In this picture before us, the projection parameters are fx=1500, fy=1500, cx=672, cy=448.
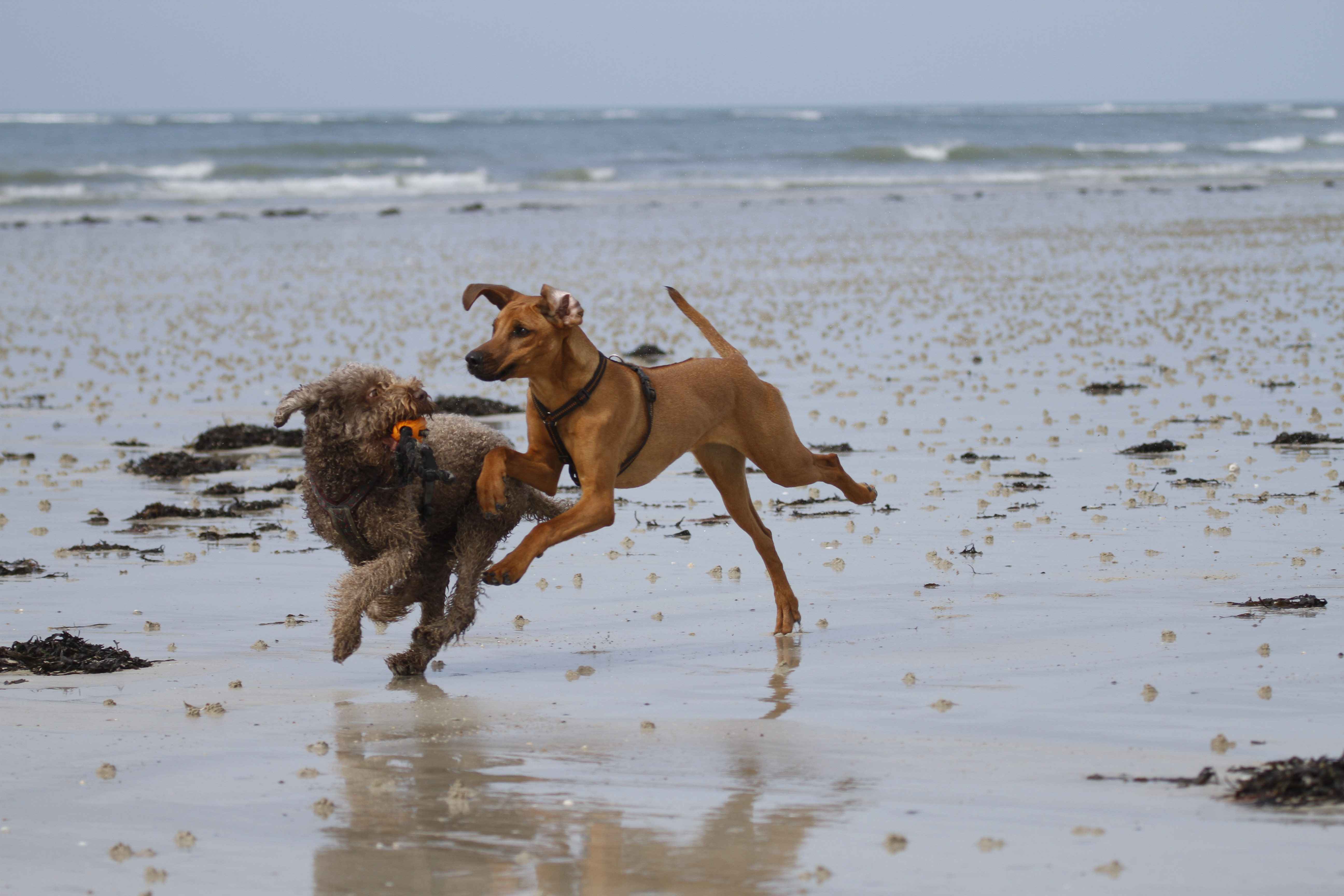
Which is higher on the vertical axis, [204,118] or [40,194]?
[204,118]

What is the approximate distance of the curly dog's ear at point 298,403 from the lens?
6.11m

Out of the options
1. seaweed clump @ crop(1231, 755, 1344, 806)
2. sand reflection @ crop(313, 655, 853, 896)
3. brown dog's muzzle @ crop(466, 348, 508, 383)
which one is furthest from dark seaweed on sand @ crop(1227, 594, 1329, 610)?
brown dog's muzzle @ crop(466, 348, 508, 383)

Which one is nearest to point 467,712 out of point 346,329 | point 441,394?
point 441,394

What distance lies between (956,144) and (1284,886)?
71.2 m

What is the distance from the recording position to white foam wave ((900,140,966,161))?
2566 inches

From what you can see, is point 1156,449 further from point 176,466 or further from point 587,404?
point 176,466

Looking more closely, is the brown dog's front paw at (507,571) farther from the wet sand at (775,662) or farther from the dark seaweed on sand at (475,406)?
the dark seaweed on sand at (475,406)

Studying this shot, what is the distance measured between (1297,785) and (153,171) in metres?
54.2

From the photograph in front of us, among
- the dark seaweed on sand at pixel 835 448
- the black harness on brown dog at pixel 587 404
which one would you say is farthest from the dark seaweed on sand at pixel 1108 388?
the black harness on brown dog at pixel 587 404

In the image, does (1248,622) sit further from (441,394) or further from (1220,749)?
(441,394)

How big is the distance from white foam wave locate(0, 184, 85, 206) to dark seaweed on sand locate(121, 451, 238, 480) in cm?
3723

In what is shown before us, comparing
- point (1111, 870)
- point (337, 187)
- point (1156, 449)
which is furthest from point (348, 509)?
point (337, 187)

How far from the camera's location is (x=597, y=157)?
6406cm

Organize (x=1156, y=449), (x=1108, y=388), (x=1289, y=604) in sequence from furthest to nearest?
(x=1108, y=388)
(x=1156, y=449)
(x=1289, y=604)
